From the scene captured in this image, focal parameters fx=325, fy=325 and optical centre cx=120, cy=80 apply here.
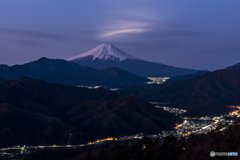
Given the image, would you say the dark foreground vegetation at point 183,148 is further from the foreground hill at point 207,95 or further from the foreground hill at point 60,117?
the foreground hill at point 207,95

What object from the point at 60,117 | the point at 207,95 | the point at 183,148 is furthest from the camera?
the point at 207,95

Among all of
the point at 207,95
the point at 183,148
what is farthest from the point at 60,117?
the point at 207,95

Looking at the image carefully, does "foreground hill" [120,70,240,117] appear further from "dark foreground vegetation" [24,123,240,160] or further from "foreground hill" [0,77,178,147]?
"dark foreground vegetation" [24,123,240,160]

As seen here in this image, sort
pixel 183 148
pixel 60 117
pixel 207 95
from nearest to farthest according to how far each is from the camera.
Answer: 1. pixel 183 148
2. pixel 60 117
3. pixel 207 95

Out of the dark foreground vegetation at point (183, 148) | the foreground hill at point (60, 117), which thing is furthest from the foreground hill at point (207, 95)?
the dark foreground vegetation at point (183, 148)

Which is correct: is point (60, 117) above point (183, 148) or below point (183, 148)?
above

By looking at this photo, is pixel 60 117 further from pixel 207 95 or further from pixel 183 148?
pixel 207 95

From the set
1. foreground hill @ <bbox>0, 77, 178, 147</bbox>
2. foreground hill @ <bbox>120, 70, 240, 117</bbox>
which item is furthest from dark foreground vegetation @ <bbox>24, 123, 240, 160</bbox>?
foreground hill @ <bbox>120, 70, 240, 117</bbox>
